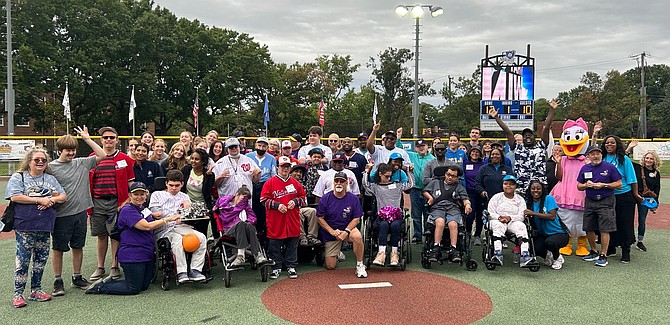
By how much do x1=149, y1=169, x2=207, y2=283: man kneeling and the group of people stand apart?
0.01 m

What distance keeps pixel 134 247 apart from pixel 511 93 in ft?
57.9

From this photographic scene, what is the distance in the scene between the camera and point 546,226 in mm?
6254

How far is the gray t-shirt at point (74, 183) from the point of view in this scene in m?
4.86

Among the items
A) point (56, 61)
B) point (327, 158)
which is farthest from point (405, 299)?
point (56, 61)

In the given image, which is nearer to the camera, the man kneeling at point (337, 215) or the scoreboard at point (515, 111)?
the man kneeling at point (337, 215)

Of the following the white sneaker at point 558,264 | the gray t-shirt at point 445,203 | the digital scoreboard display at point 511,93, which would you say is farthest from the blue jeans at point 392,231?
the digital scoreboard display at point 511,93

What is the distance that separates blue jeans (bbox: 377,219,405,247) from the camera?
5.92 meters

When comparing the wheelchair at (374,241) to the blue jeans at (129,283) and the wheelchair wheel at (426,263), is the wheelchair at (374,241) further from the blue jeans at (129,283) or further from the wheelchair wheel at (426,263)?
the blue jeans at (129,283)

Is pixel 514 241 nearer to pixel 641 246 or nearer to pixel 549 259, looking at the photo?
pixel 549 259

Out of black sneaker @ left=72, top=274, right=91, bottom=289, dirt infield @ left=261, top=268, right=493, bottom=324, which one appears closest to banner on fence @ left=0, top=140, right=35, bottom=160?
black sneaker @ left=72, top=274, right=91, bottom=289

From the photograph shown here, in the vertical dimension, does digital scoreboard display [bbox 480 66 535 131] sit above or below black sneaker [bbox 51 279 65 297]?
above

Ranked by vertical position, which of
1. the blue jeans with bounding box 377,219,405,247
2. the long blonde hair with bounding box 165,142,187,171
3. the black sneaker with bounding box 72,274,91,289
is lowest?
the black sneaker with bounding box 72,274,91,289

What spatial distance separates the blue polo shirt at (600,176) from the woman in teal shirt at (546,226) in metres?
0.49

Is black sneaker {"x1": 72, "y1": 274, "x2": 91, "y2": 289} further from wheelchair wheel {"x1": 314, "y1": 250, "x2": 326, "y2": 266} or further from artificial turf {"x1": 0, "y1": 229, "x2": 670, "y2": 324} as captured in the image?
wheelchair wheel {"x1": 314, "y1": 250, "x2": 326, "y2": 266}
